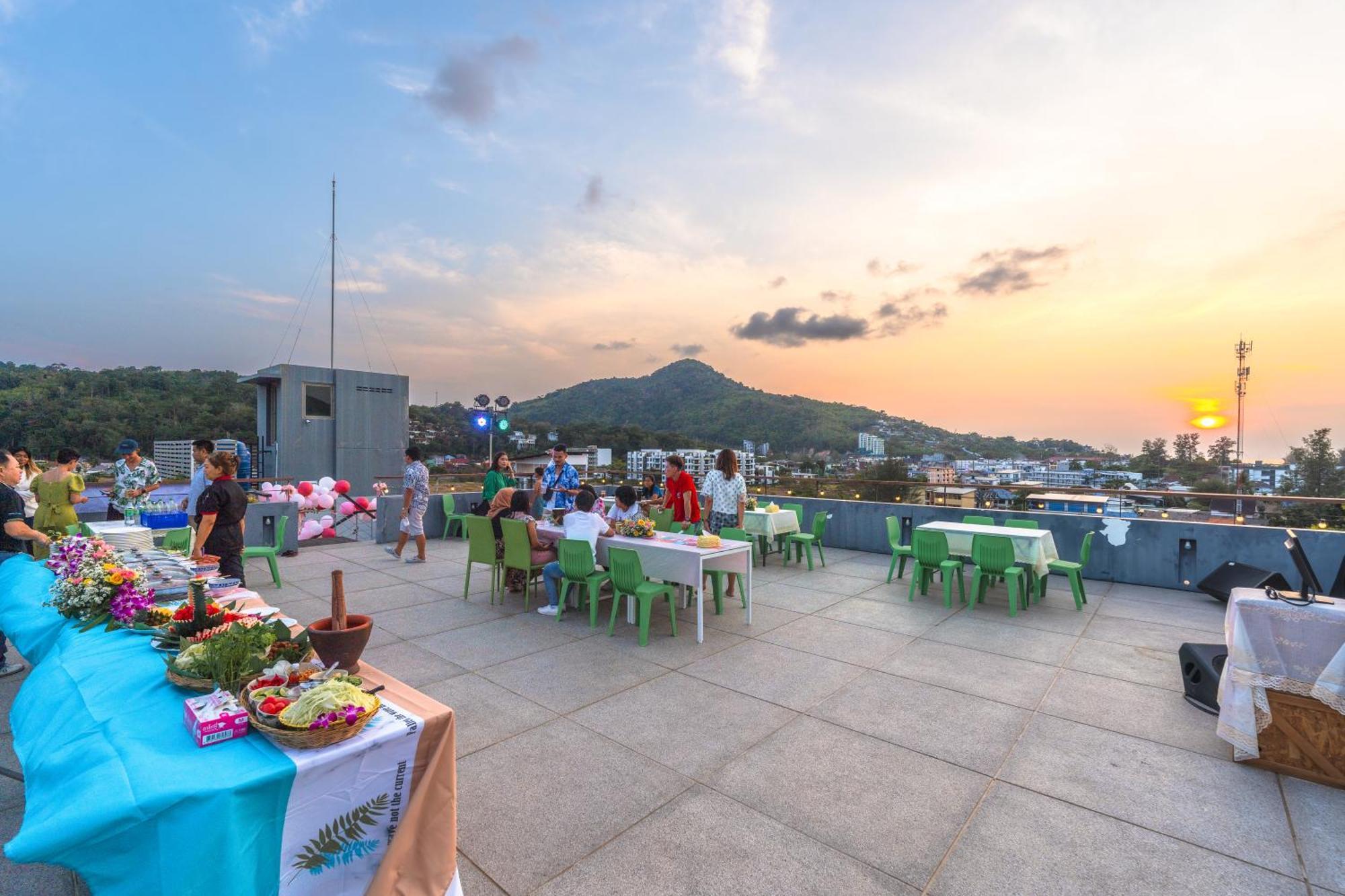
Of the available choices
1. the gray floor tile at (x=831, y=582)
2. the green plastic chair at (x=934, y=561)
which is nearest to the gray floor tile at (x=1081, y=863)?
the green plastic chair at (x=934, y=561)

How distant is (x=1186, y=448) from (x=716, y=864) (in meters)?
27.6

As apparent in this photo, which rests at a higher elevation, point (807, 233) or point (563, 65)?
point (563, 65)

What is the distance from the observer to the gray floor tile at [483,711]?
3350 millimetres

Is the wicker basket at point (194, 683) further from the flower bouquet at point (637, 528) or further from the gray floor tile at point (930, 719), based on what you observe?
the flower bouquet at point (637, 528)

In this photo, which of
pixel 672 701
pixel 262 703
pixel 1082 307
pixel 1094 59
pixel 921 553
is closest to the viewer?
pixel 262 703

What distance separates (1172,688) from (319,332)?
86.1 feet

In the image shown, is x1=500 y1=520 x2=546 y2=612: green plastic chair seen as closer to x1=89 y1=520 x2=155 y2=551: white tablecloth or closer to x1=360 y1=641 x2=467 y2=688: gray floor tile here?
x1=360 y1=641 x2=467 y2=688: gray floor tile

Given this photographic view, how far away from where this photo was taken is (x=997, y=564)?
6.12 meters

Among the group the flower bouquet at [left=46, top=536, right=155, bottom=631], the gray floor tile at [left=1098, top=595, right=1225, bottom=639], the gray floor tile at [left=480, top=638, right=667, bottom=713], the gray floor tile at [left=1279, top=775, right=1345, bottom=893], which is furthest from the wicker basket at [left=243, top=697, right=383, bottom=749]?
the gray floor tile at [left=1098, top=595, right=1225, bottom=639]

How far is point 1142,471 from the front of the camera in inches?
388

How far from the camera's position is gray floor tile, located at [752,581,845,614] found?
6.34 metres

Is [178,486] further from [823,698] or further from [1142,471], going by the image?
[1142,471]

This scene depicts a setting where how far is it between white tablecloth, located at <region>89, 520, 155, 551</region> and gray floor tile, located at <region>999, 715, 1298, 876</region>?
6475 millimetres

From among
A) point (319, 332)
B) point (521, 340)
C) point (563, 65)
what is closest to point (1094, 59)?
point (563, 65)
